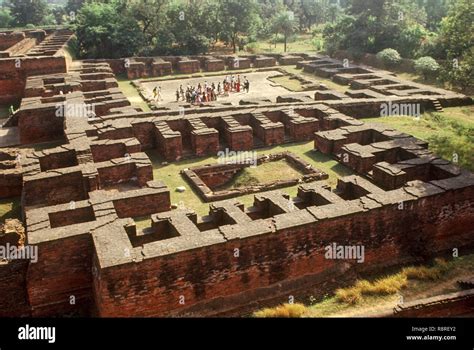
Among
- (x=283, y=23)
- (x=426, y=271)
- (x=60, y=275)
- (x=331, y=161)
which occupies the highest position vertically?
(x=283, y=23)

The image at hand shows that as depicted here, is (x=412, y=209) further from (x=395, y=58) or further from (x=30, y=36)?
(x=30, y=36)

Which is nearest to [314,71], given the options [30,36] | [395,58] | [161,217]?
[395,58]

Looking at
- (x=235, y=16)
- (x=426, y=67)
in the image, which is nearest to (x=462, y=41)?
(x=426, y=67)

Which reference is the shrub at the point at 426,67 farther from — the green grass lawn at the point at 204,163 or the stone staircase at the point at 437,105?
the green grass lawn at the point at 204,163

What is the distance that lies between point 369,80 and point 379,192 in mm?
15663

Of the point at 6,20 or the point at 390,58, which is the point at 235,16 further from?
the point at 6,20

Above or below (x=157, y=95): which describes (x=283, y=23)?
above

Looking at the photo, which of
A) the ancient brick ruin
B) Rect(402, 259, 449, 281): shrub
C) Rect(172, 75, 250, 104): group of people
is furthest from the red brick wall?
Rect(172, 75, 250, 104): group of people

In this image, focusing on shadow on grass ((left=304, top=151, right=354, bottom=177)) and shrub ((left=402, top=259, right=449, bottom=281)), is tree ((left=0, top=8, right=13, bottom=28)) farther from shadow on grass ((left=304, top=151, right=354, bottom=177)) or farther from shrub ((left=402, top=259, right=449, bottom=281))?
shrub ((left=402, top=259, right=449, bottom=281))

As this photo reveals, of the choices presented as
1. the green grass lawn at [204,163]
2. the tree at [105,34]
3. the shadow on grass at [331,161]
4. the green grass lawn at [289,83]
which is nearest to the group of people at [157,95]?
the green grass lawn at [289,83]

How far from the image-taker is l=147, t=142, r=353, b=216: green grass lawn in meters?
11.0

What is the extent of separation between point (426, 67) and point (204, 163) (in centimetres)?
1650

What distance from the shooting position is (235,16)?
3538cm

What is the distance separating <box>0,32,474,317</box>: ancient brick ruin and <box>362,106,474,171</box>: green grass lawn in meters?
1.46
